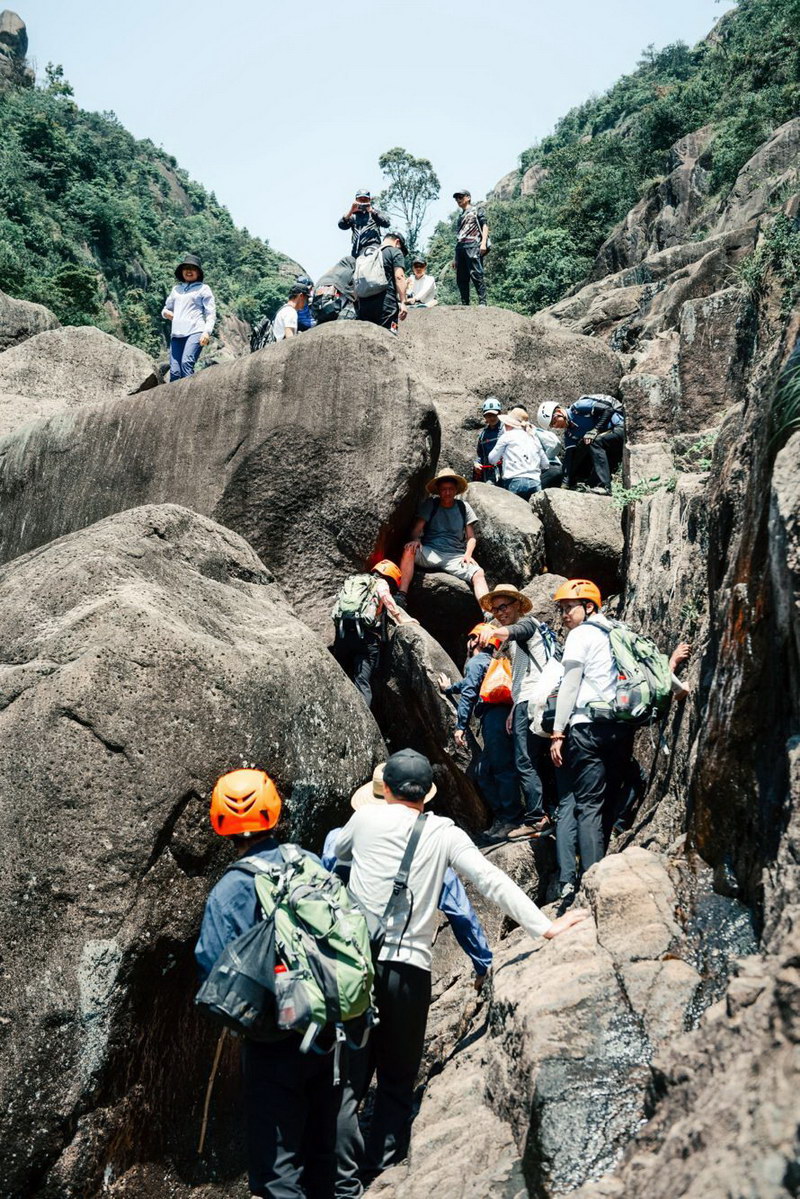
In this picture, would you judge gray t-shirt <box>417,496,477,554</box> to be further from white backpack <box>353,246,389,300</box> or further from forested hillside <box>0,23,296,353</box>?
forested hillside <box>0,23,296,353</box>

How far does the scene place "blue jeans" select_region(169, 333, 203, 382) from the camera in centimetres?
1188

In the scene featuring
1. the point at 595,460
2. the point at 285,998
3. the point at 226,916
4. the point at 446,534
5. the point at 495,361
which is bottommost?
the point at 285,998

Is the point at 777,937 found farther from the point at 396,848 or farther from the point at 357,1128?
the point at 357,1128

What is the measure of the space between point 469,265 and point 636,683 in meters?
11.0

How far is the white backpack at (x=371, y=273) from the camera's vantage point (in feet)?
38.3

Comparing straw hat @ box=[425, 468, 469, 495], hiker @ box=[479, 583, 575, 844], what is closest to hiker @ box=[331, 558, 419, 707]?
straw hat @ box=[425, 468, 469, 495]

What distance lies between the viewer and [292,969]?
13.2 ft

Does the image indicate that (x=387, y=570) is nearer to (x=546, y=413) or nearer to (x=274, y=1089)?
(x=546, y=413)

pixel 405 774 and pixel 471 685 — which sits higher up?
pixel 471 685

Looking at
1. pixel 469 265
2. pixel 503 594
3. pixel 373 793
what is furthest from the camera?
pixel 469 265

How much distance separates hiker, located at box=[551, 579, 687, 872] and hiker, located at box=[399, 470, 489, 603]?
4.09 metres

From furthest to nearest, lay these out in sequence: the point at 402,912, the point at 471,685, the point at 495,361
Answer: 1. the point at 495,361
2. the point at 471,685
3. the point at 402,912

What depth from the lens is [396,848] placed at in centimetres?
480

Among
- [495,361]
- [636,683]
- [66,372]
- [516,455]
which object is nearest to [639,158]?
[495,361]
